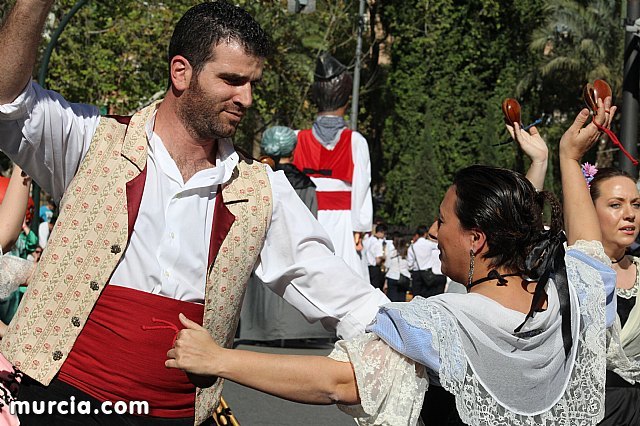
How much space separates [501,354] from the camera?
3.15 metres

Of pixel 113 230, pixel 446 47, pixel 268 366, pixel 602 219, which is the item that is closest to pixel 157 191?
pixel 113 230

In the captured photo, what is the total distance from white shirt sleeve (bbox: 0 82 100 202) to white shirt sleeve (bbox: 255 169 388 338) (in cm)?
64

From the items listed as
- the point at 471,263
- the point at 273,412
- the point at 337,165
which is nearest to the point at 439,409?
the point at 471,263

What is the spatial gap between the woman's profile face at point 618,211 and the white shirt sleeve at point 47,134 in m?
2.39

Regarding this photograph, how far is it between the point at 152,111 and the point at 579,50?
A: 110 feet

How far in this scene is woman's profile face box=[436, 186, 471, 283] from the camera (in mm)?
3295

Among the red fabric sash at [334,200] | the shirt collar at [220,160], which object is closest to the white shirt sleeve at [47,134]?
the shirt collar at [220,160]

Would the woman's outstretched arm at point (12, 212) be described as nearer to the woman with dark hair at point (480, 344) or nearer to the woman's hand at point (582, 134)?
the woman with dark hair at point (480, 344)

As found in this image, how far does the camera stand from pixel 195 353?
9.57 ft

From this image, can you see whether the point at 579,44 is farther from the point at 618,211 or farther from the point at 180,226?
the point at 180,226

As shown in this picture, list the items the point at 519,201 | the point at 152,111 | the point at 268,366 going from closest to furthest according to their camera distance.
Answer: the point at 268,366, the point at 519,201, the point at 152,111

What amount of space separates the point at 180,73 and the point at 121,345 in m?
0.86

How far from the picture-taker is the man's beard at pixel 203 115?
3455 mm

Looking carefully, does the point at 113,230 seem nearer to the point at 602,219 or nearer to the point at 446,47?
the point at 602,219
